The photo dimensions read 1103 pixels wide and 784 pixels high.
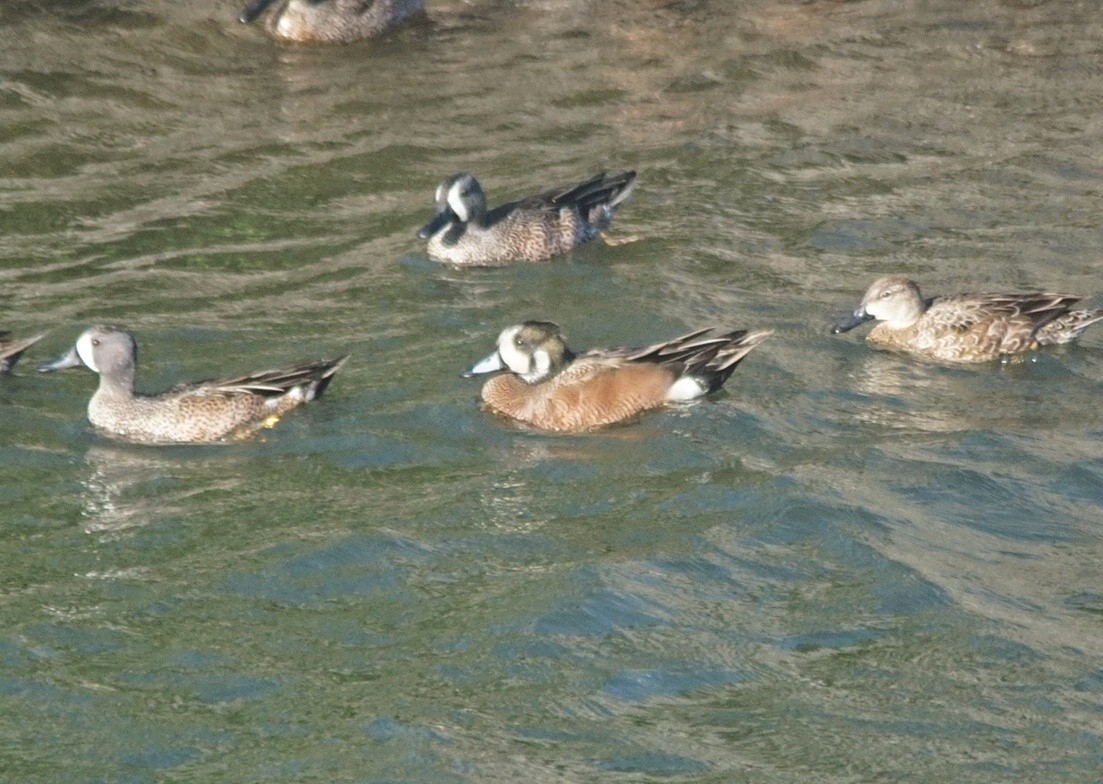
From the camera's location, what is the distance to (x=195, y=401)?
29.5 feet

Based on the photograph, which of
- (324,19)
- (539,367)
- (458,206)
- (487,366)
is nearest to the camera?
(539,367)

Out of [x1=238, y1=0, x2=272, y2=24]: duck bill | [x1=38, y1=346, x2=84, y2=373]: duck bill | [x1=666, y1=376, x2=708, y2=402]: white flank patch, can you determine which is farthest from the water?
[x1=238, y1=0, x2=272, y2=24]: duck bill

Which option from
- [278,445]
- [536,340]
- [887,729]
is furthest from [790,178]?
[887,729]

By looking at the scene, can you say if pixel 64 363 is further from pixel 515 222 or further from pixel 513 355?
pixel 515 222

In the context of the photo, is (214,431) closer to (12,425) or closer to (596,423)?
(12,425)

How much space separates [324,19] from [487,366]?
7.24m

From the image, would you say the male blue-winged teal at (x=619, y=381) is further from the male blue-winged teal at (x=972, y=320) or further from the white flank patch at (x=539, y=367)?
the male blue-winged teal at (x=972, y=320)

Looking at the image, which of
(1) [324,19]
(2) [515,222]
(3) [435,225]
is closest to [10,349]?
(3) [435,225]

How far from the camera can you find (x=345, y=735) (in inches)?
248

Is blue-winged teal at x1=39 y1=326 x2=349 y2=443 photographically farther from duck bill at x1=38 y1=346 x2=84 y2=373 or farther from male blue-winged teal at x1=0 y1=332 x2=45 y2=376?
male blue-winged teal at x1=0 y1=332 x2=45 y2=376

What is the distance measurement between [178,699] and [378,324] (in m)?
3.99

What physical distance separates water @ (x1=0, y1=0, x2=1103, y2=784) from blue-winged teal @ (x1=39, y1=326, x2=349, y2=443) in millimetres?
143

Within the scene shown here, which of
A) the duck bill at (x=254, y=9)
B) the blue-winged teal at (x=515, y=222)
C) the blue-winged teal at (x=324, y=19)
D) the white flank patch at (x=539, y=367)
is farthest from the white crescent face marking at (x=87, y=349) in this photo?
the duck bill at (x=254, y=9)

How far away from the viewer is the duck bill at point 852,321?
10258mm
